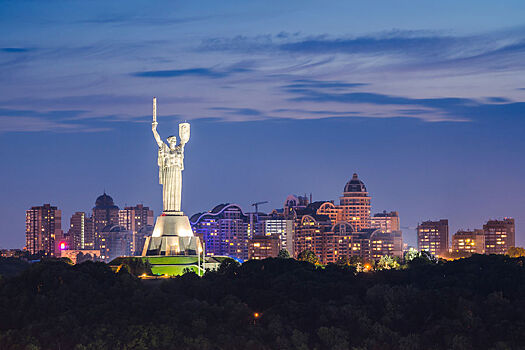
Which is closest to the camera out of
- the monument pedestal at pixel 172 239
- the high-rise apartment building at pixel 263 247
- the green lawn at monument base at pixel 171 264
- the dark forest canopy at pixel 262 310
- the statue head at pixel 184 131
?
the dark forest canopy at pixel 262 310

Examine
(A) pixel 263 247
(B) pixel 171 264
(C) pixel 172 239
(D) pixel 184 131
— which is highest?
(D) pixel 184 131

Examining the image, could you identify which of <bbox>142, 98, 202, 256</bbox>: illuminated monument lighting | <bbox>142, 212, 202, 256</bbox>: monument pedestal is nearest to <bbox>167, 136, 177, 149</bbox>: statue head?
<bbox>142, 98, 202, 256</bbox>: illuminated monument lighting

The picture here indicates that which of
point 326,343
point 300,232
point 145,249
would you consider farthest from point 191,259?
point 300,232

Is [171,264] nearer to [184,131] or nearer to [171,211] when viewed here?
[171,211]

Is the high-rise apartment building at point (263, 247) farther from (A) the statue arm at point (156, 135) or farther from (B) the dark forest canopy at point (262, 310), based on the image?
(B) the dark forest canopy at point (262, 310)

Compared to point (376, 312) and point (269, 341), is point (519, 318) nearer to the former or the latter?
point (376, 312)

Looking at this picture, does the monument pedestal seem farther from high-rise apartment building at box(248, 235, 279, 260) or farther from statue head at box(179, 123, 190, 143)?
high-rise apartment building at box(248, 235, 279, 260)

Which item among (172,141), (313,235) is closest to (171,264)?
(172,141)

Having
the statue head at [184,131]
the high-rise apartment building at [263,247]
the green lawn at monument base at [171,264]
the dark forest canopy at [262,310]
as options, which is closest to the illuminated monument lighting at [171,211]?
the statue head at [184,131]
